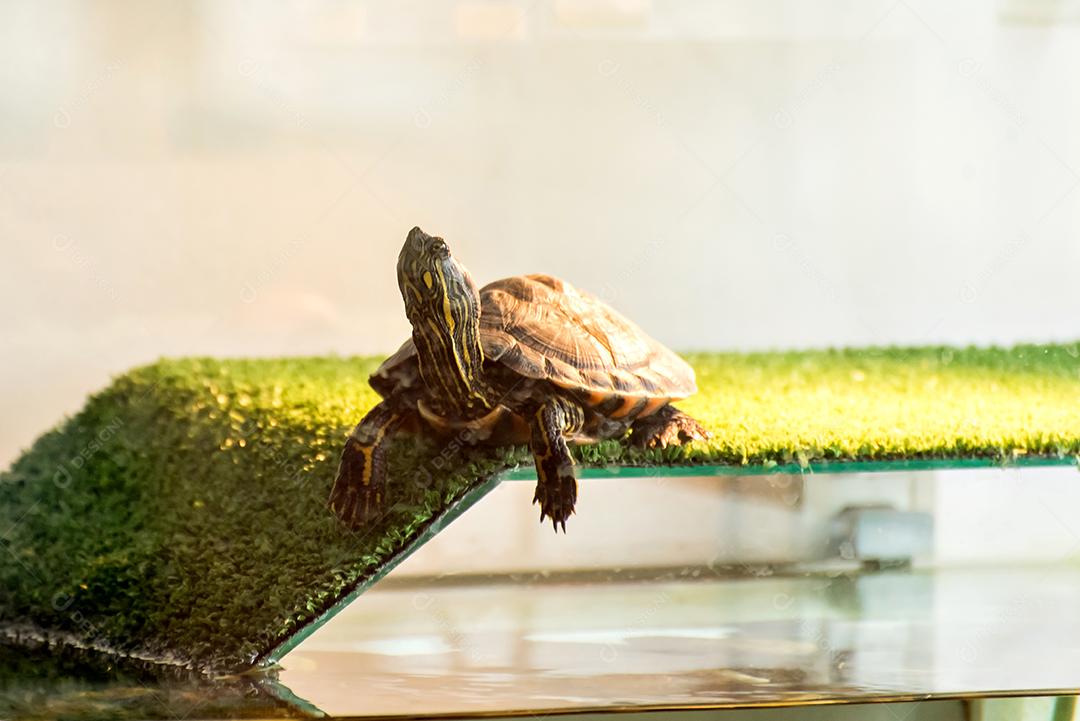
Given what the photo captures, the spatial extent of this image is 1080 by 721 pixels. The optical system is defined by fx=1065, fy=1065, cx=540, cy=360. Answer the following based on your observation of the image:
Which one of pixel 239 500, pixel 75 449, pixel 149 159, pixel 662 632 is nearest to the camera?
pixel 662 632

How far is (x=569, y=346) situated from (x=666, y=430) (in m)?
0.32

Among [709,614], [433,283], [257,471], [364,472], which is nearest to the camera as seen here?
[433,283]

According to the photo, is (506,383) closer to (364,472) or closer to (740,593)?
(364,472)

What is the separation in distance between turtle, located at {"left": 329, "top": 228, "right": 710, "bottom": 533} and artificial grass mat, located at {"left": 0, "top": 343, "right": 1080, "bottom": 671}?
73 millimetres

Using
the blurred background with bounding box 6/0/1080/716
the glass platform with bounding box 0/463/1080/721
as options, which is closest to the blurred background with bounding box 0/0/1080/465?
the blurred background with bounding box 6/0/1080/716

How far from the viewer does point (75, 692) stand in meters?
2.31

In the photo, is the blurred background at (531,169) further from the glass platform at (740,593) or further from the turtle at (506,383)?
the glass platform at (740,593)

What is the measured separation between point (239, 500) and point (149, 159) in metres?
2.18

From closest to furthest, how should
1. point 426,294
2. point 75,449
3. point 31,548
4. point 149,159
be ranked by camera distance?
point 426,294 < point 31,548 < point 75,449 < point 149,159

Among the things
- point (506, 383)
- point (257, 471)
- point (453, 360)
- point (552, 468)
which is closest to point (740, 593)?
point (552, 468)

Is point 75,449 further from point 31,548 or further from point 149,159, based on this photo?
point 149,159

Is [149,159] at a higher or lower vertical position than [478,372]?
higher

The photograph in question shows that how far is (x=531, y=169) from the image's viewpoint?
4.66 metres

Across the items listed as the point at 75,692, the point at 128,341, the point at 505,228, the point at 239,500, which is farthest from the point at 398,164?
the point at 75,692
